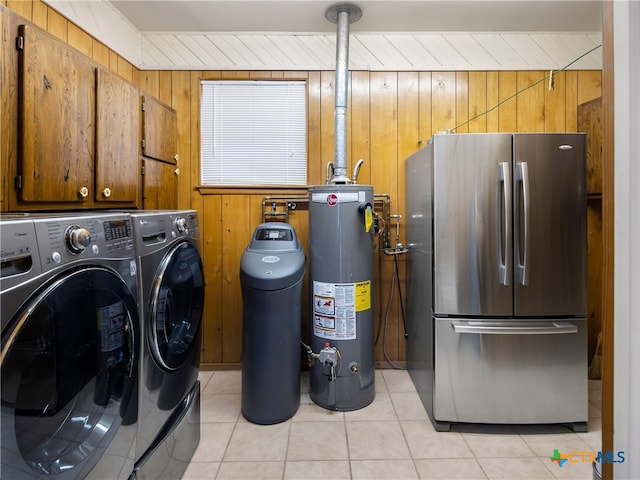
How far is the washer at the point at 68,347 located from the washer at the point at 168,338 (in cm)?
7

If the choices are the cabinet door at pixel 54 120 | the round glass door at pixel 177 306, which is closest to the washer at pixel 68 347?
the round glass door at pixel 177 306

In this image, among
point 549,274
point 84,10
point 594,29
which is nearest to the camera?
point 549,274

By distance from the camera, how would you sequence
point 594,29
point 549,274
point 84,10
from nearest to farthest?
point 549,274, point 84,10, point 594,29

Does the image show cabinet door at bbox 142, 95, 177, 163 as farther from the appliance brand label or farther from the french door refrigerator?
the french door refrigerator

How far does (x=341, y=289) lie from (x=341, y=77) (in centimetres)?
140

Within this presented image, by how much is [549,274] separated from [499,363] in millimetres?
554

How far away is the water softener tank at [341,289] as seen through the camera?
83.9 inches

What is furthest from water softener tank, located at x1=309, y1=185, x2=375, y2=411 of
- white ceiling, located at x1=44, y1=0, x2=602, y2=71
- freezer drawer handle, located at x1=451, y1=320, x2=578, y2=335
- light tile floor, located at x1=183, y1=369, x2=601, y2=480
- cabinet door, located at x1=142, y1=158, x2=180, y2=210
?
white ceiling, located at x1=44, y1=0, x2=602, y2=71

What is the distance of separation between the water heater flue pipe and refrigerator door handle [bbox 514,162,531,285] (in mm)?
982

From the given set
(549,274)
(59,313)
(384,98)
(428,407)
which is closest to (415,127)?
(384,98)

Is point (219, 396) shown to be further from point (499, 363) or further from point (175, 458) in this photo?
point (499, 363)

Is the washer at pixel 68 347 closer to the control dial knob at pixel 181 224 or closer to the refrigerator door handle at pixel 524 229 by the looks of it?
the control dial knob at pixel 181 224

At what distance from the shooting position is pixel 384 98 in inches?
103

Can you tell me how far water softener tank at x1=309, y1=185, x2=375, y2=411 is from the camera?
2131 millimetres
